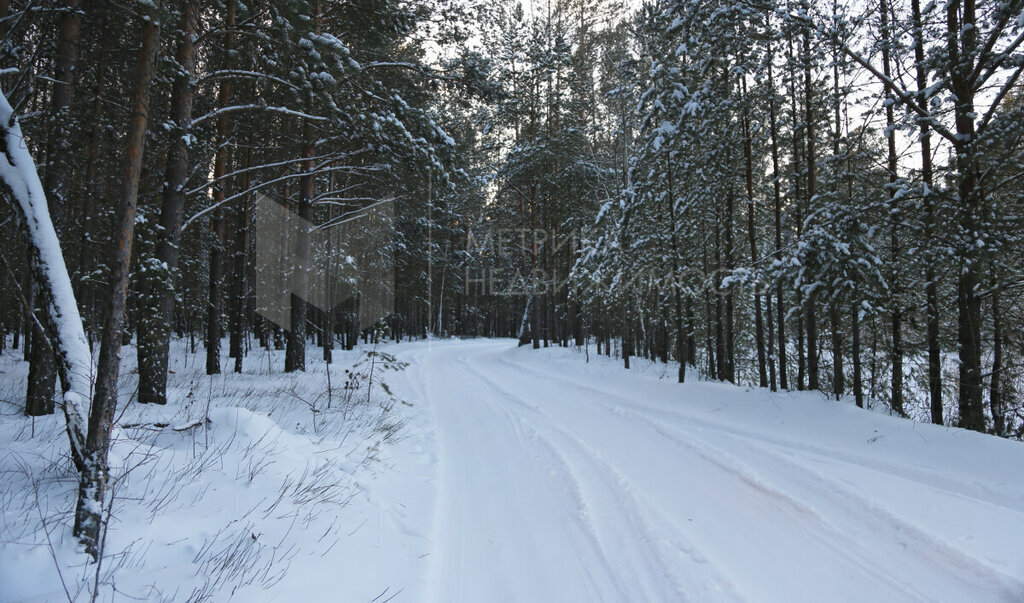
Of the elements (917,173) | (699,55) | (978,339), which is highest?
(699,55)

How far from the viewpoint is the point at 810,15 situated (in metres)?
7.11

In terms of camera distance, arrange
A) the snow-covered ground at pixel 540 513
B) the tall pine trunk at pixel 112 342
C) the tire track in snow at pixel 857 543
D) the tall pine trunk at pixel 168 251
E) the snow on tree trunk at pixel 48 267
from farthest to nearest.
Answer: the tall pine trunk at pixel 168 251 → the tire track in snow at pixel 857 543 → the snow-covered ground at pixel 540 513 → the snow on tree trunk at pixel 48 267 → the tall pine trunk at pixel 112 342

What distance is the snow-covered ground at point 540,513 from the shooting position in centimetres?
285

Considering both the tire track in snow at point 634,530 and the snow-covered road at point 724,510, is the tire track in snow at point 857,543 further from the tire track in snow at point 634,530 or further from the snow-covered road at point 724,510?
the tire track in snow at point 634,530

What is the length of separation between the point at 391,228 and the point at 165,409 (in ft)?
53.4

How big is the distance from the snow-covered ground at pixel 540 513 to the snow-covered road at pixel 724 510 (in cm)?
2

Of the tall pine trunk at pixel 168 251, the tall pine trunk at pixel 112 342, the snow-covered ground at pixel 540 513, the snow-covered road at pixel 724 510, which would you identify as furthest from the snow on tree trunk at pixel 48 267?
the tall pine trunk at pixel 168 251

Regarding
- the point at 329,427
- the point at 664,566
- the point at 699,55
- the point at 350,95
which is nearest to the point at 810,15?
the point at 699,55

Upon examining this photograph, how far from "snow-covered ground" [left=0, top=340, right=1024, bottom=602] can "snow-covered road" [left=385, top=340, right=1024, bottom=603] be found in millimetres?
20

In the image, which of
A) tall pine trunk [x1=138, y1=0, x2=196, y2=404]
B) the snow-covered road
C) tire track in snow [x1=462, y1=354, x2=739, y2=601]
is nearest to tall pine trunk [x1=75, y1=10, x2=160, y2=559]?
the snow-covered road

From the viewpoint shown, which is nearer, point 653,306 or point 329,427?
point 329,427

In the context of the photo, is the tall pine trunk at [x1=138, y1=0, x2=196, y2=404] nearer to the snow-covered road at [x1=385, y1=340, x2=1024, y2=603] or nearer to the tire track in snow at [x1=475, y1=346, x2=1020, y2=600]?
the snow-covered road at [x1=385, y1=340, x2=1024, y2=603]

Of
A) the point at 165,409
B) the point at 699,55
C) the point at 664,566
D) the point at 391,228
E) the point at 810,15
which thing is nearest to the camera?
the point at 664,566

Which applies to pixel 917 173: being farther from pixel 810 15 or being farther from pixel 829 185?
pixel 810 15
